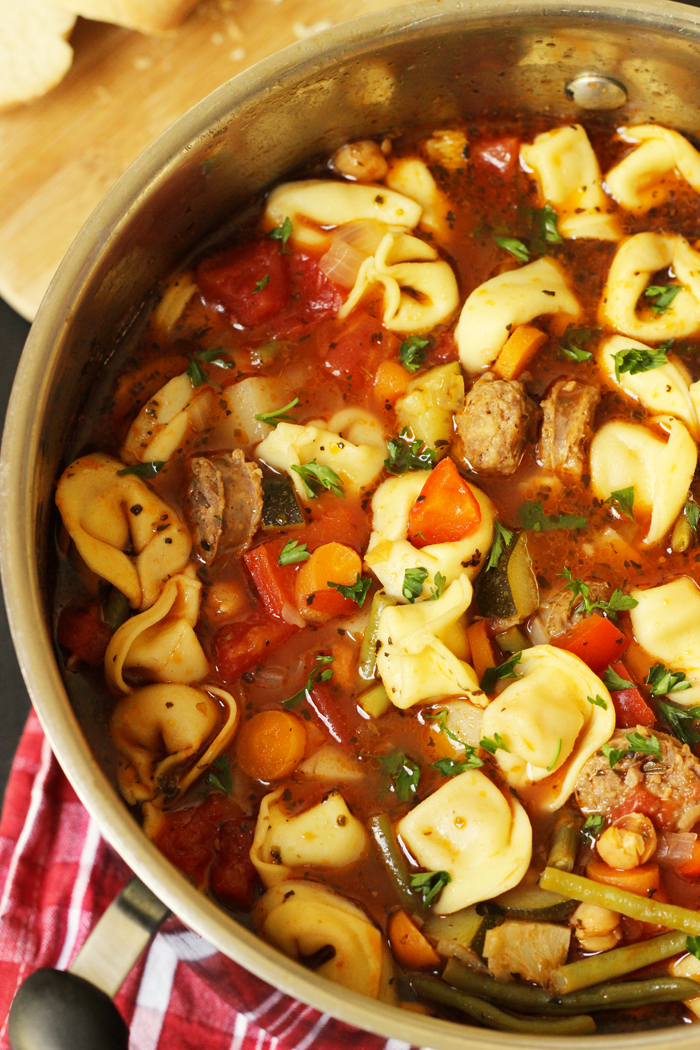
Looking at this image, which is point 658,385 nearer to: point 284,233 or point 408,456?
point 408,456

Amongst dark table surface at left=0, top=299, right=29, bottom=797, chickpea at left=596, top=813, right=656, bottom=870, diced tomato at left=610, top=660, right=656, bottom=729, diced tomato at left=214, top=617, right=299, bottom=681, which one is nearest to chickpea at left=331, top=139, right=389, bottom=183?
dark table surface at left=0, top=299, right=29, bottom=797

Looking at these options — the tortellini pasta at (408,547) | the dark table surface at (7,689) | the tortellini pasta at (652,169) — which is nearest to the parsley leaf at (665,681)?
the tortellini pasta at (408,547)

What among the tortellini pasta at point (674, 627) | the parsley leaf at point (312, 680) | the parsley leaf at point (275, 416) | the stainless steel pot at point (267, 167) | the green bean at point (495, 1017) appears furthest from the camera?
the parsley leaf at point (275, 416)

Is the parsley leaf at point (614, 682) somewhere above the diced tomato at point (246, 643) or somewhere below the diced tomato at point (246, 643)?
below

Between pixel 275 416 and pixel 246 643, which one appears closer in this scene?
pixel 246 643

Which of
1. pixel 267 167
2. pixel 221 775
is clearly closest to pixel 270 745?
pixel 221 775

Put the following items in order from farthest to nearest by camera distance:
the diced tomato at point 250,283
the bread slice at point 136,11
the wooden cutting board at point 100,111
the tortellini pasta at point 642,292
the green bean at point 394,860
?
the wooden cutting board at point 100,111 < the bread slice at point 136,11 < the tortellini pasta at point 642,292 < the diced tomato at point 250,283 < the green bean at point 394,860

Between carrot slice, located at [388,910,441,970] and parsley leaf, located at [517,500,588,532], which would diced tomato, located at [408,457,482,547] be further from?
carrot slice, located at [388,910,441,970]

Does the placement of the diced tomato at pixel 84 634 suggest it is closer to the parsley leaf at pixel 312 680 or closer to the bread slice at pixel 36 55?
the parsley leaf at pixel 312 680
